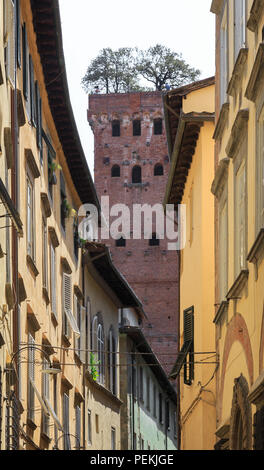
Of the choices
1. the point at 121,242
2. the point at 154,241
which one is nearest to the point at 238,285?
the point at 121,242

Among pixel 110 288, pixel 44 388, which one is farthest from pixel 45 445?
pixel 110 288

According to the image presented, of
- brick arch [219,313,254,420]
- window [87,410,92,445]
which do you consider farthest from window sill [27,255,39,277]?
window [87,410,92,445]

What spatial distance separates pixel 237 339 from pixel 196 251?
861 cm

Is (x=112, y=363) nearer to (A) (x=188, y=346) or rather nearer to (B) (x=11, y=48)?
(A) (x=188, y=346)

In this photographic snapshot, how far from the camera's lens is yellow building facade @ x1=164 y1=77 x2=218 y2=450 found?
23547 mm

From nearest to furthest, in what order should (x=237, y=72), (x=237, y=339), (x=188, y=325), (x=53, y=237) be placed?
(x=237, y=339), (x=237, y=72), (x=53, y=237), (x=188, y=325)

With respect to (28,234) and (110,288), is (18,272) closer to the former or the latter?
(28,234)

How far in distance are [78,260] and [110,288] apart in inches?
257

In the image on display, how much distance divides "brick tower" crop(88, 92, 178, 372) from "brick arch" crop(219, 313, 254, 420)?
55.3 meters

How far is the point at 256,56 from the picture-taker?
47.2ft

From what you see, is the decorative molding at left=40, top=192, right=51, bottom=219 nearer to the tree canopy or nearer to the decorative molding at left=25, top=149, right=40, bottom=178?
the decorative molding at left=25, top=149, right=40, bottom=178

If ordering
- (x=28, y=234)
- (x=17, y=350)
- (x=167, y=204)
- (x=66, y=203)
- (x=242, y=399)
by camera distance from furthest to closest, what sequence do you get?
1. (x=167, y=204)
2. (x=66, y=203)
3. (x=28, y=234)
4. (x=17, y=350)
5. (x=242, y=399)

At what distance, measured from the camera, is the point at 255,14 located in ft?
48.1

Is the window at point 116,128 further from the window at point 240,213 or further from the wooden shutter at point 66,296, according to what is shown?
the window at point 240,213
